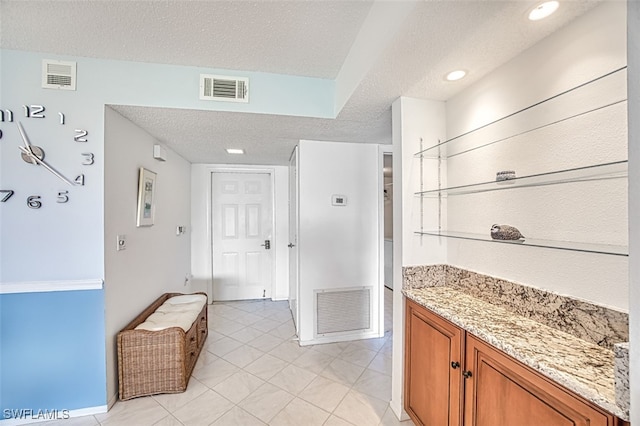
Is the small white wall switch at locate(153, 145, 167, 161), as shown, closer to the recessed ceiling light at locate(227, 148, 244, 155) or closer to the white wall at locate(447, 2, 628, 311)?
the recessed ceiling light at locate(227, 148, 244, 155)

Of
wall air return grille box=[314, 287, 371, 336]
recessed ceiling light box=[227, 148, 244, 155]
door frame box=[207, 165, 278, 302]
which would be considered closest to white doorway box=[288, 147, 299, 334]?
wall air return grille box=[314, 287, 371, 336]

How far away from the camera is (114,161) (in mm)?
1958

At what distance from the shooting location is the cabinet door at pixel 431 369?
51.3 inches

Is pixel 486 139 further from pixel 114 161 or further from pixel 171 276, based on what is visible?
pixel 171 276

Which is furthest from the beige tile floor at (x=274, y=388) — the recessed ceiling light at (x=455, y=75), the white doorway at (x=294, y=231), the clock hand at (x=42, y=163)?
the recessed ceiling light at (x=455, y=75)

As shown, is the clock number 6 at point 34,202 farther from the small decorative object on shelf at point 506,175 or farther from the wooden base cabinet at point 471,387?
the small decorative object on shelf at point 506,175

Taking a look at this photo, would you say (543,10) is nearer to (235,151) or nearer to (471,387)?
(471,387)

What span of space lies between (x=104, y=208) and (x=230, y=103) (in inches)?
44.5

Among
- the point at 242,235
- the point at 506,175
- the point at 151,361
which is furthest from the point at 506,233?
the point at 242,235

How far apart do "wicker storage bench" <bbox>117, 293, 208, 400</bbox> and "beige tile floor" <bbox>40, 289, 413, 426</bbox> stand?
2.9 inches

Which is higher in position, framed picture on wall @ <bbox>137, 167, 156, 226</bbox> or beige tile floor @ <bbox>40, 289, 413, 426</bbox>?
framed picture on wall @ <bbox>137, 167, 156, 226</bbox>

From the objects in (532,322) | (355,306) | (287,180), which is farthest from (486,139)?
(287,180)

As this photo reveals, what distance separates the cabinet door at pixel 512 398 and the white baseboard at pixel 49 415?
7.67ft

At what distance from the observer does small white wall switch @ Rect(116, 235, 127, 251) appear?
6.57 ft
